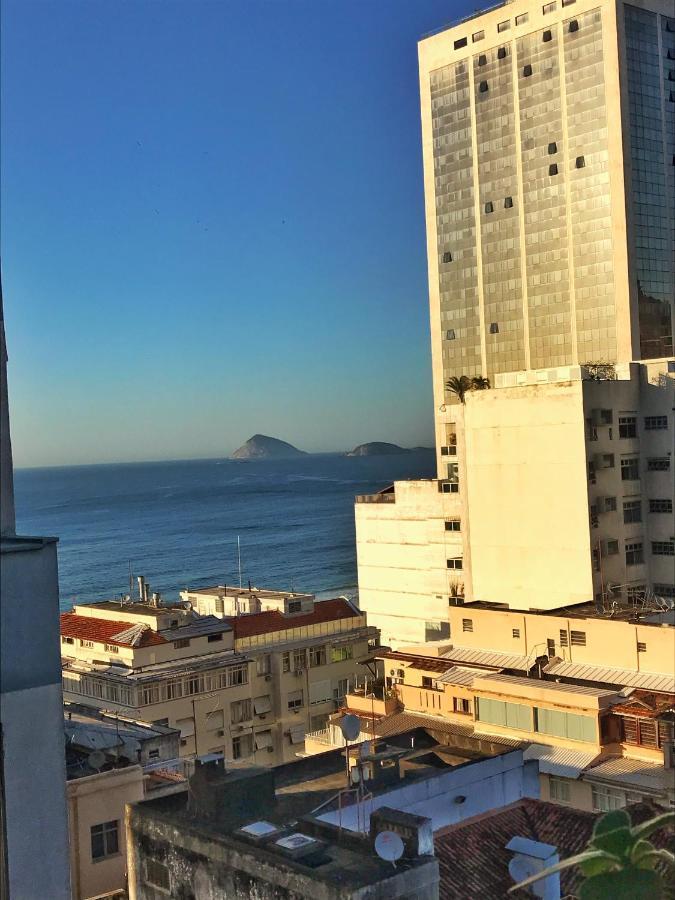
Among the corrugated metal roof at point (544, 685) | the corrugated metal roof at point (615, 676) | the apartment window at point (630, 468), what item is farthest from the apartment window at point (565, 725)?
the apartment window at point (630, 468)

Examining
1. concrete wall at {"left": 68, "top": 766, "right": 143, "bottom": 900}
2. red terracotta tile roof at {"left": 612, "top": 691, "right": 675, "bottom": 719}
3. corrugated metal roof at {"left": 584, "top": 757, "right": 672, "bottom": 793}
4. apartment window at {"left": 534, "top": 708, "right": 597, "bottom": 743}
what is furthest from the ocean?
concrete wall at {"left": 68, "top": 766, "right": 143, "bottom": 900}

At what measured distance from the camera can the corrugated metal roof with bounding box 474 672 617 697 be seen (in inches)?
1112

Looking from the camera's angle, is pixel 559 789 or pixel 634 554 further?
pixel 634 554

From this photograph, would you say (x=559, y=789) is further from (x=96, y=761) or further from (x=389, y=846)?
(x=389, y=846)

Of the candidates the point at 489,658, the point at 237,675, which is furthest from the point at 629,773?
the point at 237,675

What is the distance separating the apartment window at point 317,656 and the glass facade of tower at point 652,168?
81.7 ft

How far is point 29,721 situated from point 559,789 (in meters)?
23.6

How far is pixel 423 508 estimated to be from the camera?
61.6 meters

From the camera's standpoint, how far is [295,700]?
43.0 m

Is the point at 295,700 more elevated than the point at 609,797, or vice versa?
the point at 609,797

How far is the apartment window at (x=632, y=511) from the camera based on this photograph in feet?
160

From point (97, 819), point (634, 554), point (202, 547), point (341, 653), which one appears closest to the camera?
point (97, 819)

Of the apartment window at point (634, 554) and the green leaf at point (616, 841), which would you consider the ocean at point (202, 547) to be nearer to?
the apartment window at point (634, 554)

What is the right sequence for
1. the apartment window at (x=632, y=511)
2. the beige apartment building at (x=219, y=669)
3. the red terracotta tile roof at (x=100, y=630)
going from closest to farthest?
the beige apartment building at (x=219, y=669), the red terracotta tile roof at (x=100, y=630), the apartment window at (x=632, y=511)
